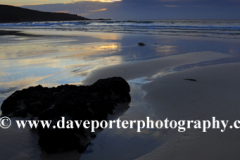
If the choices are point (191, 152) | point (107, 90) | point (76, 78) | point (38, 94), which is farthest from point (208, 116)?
point (76, 78)

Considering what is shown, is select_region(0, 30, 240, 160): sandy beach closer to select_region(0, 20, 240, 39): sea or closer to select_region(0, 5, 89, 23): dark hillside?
select_region(0, 20, 240, 39): sea

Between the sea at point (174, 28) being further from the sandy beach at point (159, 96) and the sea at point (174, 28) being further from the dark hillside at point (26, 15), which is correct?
the dark hillside at point (26, 15)

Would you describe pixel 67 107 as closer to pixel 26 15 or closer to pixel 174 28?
pixel 174 28

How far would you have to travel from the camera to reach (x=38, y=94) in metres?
3.43

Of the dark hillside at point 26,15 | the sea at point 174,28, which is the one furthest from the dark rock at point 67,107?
the dark hillside at point 26,15

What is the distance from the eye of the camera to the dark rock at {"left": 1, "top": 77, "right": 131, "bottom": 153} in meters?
2.37

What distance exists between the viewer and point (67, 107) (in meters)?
2.64

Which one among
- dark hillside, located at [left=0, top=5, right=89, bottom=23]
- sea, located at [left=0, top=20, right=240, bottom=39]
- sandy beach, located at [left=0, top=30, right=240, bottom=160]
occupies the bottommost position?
sandy beach, located at [left=0, top=30, right=240, bottom=160]

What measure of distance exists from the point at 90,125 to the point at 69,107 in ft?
1.19

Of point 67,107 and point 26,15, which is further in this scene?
point 26,15

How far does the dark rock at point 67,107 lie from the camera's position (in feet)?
7.77

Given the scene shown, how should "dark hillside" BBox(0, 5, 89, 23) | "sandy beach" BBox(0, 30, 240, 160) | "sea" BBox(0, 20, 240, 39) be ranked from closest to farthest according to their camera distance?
"sandy beach" BBox(0, 30, 240, 160)
"sea" BBox(0, 20, 240, 39)
"dark hillside" BBox(0, 5, 89, 23)

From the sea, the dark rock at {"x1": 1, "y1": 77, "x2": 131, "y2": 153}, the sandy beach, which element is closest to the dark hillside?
the sea

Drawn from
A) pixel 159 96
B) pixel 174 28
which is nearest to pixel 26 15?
pixel 174 28
